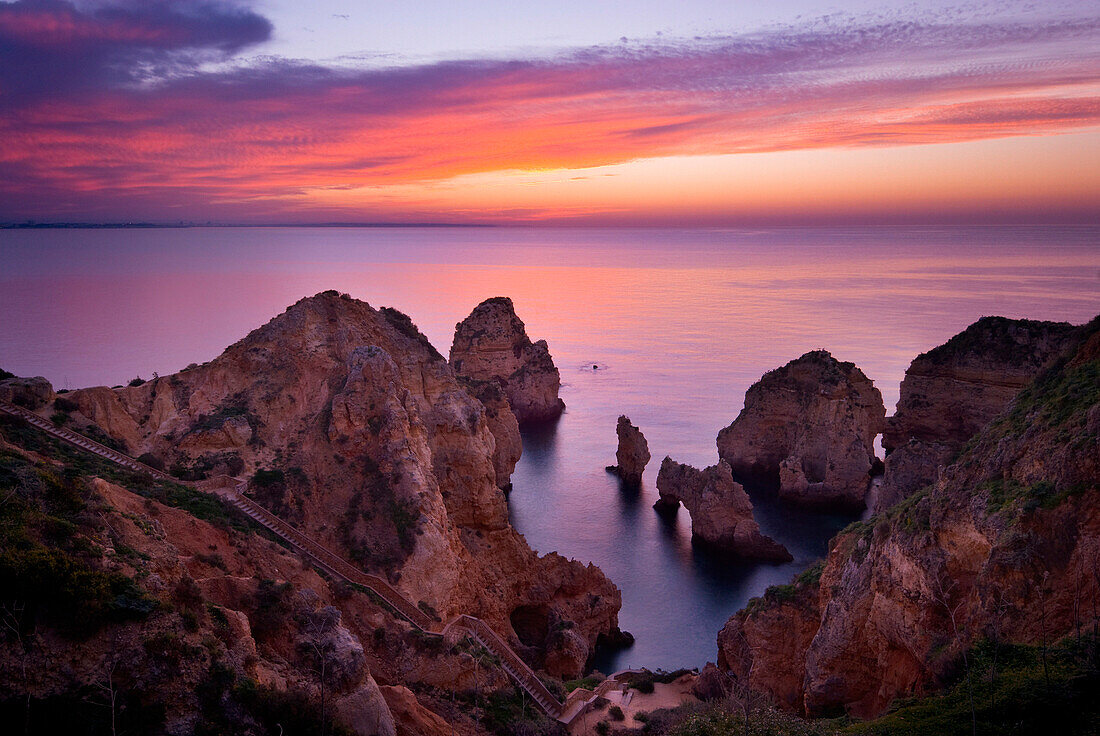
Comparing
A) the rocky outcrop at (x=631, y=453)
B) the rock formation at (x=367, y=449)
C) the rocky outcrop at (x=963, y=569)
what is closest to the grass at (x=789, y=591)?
the rocky outcrop at (x=963, y=569)

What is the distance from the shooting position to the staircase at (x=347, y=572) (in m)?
23.1

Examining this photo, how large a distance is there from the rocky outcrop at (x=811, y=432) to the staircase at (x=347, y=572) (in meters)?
33.1

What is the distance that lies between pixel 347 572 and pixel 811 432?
38.3 meters

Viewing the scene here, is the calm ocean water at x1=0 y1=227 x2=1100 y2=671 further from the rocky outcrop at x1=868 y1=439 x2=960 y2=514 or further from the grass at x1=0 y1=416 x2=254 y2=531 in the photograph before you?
the grass at x1=0 y1=416 x2=254 y2=531

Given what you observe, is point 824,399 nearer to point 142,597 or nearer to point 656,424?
point 656,424

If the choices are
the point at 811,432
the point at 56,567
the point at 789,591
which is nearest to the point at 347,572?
the point at 56,567

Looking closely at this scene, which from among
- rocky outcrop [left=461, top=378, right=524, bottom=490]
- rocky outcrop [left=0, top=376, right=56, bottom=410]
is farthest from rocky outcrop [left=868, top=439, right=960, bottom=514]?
rocky outcrop [left=0, top=376, right=56, bottom=410]

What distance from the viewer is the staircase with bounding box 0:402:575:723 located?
2306cm

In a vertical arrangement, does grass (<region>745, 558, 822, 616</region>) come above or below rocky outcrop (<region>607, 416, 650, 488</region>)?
above

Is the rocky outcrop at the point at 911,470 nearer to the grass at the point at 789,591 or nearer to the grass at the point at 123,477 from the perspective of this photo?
the grass at the point at 789,591

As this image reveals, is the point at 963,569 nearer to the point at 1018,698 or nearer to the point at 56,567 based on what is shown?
the point at 1018,698

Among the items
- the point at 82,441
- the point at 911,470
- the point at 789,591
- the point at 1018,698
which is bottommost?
the point at 789,591

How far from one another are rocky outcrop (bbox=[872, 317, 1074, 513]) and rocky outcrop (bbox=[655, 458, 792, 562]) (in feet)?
27.8

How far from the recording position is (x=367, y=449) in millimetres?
27875
